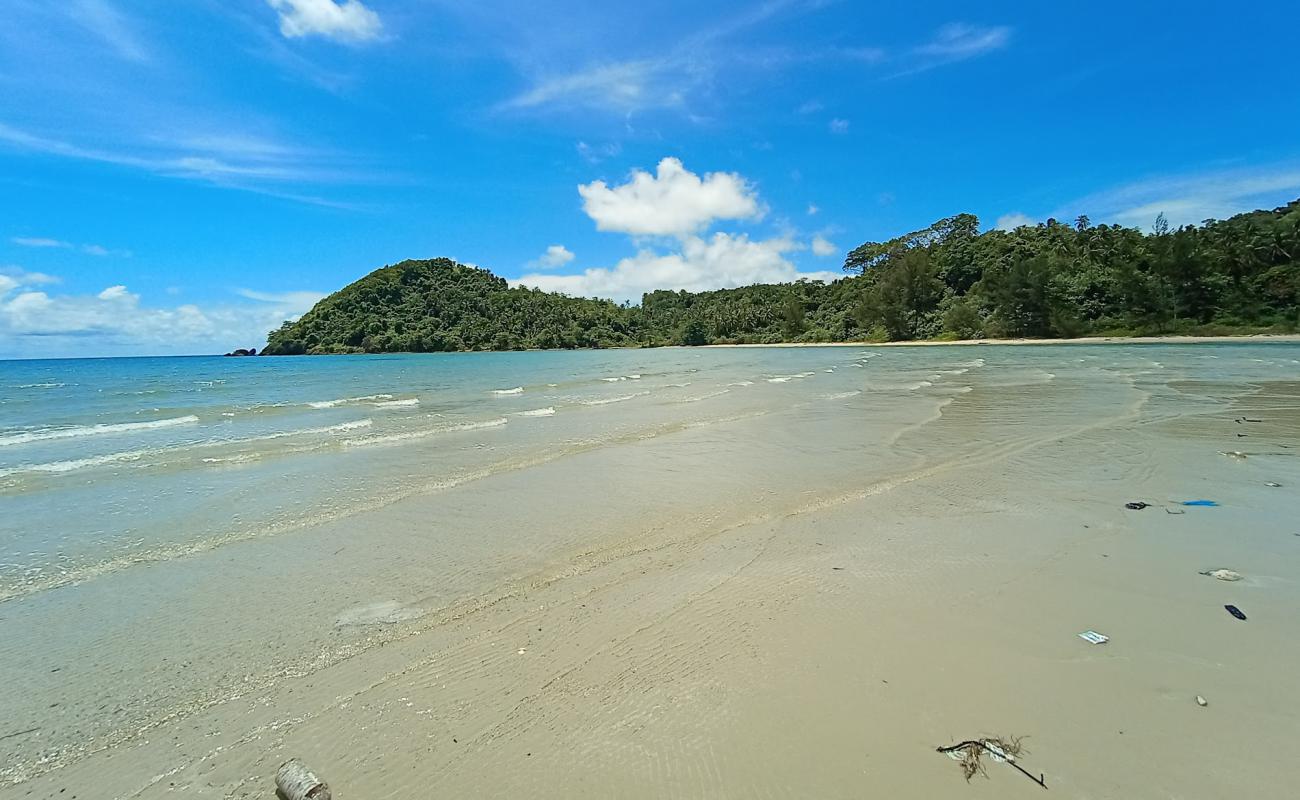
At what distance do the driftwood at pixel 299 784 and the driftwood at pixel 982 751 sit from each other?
312 centimetres

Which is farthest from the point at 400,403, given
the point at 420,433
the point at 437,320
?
the point at 437,320

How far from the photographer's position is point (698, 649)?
14.2 feet

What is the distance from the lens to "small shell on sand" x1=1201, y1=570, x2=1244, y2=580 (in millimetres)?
5074

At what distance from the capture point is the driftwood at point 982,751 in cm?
291

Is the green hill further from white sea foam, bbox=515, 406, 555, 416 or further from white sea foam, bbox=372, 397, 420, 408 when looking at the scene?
white sea foam, bbox=515, 406, 555, 416

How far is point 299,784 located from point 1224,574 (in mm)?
7013

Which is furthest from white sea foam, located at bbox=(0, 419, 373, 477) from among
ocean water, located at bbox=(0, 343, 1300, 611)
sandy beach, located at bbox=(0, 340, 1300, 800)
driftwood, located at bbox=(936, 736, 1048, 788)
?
driftwood, located at bbox=(936, 736, 1048, 788)

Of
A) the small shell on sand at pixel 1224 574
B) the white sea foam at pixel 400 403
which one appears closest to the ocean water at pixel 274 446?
the white sea foam at pixel 400 403

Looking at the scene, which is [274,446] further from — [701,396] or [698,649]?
[701,396]

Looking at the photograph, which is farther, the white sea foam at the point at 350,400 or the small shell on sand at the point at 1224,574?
the white sea foam at the point at 350,400

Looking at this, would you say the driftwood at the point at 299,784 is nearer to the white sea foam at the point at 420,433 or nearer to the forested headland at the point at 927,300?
the white sea foam at the point at 420,433

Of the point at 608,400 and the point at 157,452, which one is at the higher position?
the point at 157,452

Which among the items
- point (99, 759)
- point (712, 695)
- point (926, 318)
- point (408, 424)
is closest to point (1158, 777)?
point (712, 695)

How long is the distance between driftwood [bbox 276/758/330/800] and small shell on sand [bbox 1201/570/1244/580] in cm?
679
